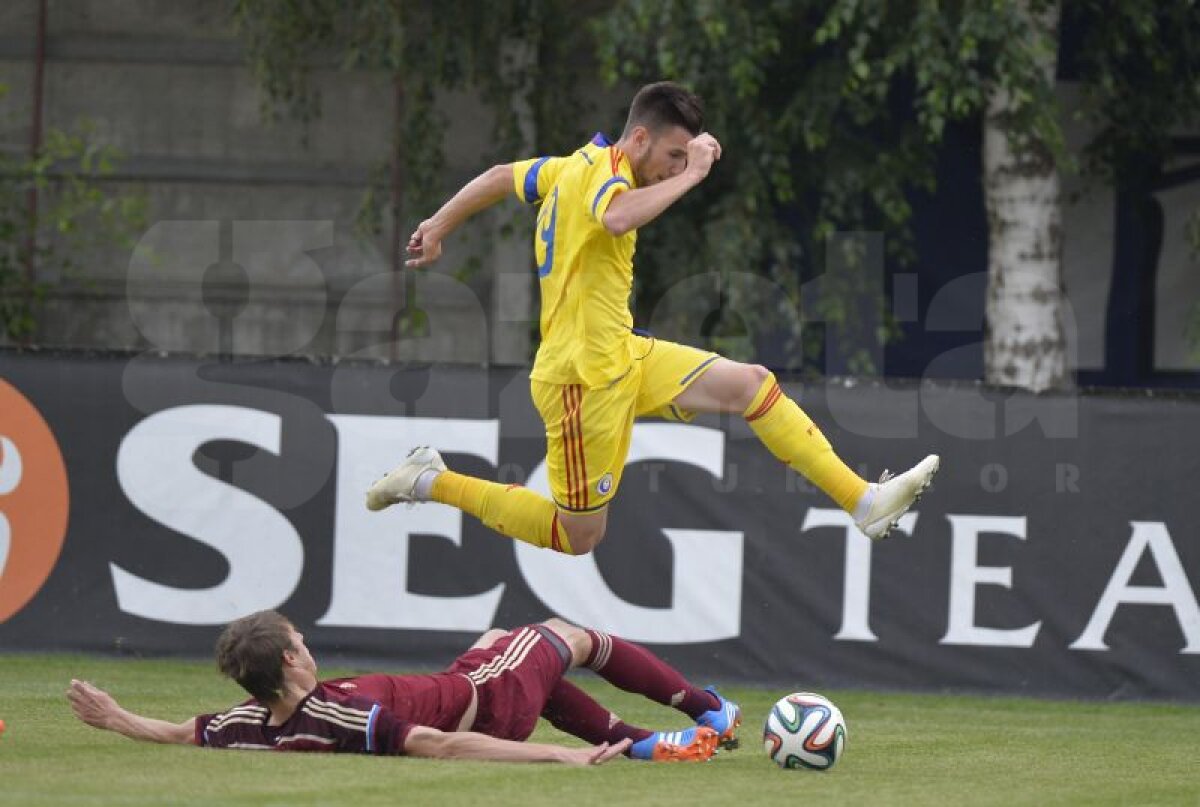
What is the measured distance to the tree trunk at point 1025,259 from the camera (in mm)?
13828

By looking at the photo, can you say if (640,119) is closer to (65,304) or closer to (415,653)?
(415,653)

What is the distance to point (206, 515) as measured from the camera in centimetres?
1123

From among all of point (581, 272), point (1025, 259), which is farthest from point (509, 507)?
point (1025, 259)

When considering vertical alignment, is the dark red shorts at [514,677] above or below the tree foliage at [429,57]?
below

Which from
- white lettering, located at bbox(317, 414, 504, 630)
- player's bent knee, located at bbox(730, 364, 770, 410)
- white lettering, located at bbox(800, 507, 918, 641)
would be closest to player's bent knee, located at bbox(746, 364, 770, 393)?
player's bent knee, located at bbox(730, 364, 770, 410)

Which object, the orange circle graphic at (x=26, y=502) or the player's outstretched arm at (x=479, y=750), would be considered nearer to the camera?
the player's outstretched arm at (x=479, y=750)

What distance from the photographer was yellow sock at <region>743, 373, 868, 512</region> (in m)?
7.52

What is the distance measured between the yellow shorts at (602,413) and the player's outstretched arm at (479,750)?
1.38 meters

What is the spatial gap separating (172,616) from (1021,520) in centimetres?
503

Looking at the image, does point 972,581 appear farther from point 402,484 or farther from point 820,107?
point 402,484

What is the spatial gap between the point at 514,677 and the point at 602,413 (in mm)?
1155

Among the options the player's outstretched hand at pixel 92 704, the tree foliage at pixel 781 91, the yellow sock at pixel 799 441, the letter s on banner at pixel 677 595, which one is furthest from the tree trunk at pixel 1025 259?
the player's outstretched hand at pixel 92 704

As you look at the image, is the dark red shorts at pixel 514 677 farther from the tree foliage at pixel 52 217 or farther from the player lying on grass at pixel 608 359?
the tree foliage at pixel 52 217

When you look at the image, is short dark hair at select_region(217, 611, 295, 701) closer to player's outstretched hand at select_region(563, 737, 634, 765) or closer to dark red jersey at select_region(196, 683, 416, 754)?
dark red jersey at select_region(196, 683, 416, 754)
